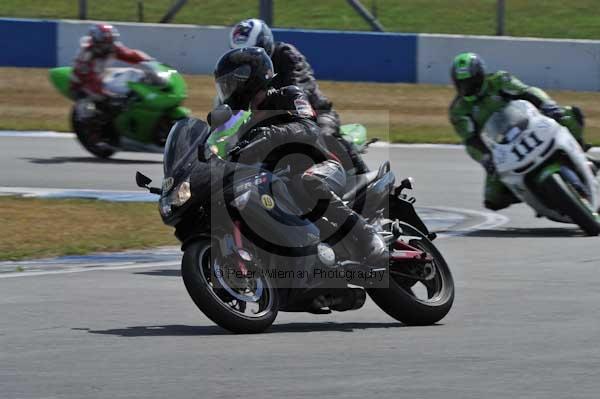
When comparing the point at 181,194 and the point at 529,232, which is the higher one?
the point at 181,194

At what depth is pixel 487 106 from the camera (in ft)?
36.8

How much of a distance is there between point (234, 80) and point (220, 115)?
329mm

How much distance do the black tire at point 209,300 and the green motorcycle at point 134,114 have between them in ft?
29.3

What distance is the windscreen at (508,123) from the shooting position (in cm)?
1071

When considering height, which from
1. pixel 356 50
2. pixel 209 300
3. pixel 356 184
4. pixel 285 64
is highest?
pixel 356 184

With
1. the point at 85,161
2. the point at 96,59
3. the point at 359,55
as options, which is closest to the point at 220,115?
the point at 85,161

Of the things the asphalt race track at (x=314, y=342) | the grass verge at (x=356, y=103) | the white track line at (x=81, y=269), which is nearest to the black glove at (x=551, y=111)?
the asphalt race track at (x=314, y=342)

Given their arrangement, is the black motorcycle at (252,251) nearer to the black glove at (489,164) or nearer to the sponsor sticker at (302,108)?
the sponsor sticker at (302,108)

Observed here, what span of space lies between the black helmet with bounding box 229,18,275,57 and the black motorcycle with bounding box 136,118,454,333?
2620 millimetres

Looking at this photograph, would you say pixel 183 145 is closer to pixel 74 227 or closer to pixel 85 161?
pixel 74 227

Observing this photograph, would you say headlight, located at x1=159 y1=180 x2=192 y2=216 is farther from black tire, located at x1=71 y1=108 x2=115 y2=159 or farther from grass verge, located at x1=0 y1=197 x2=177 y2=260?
black tire, located at x1=71 y1=108 x2=115 y2=159

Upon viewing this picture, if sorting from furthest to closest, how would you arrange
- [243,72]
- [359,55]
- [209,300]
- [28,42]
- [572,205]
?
[28,42]
[359,55]
[572,205]
[243,72]
[209,300]

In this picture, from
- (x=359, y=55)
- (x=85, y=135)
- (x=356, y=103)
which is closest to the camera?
(x=85, y=135)

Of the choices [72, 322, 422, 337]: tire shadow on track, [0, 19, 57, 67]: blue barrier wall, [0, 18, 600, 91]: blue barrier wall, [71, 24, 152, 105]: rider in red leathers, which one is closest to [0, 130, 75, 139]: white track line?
[71, 24, 152, 105]: rider in red leathers
